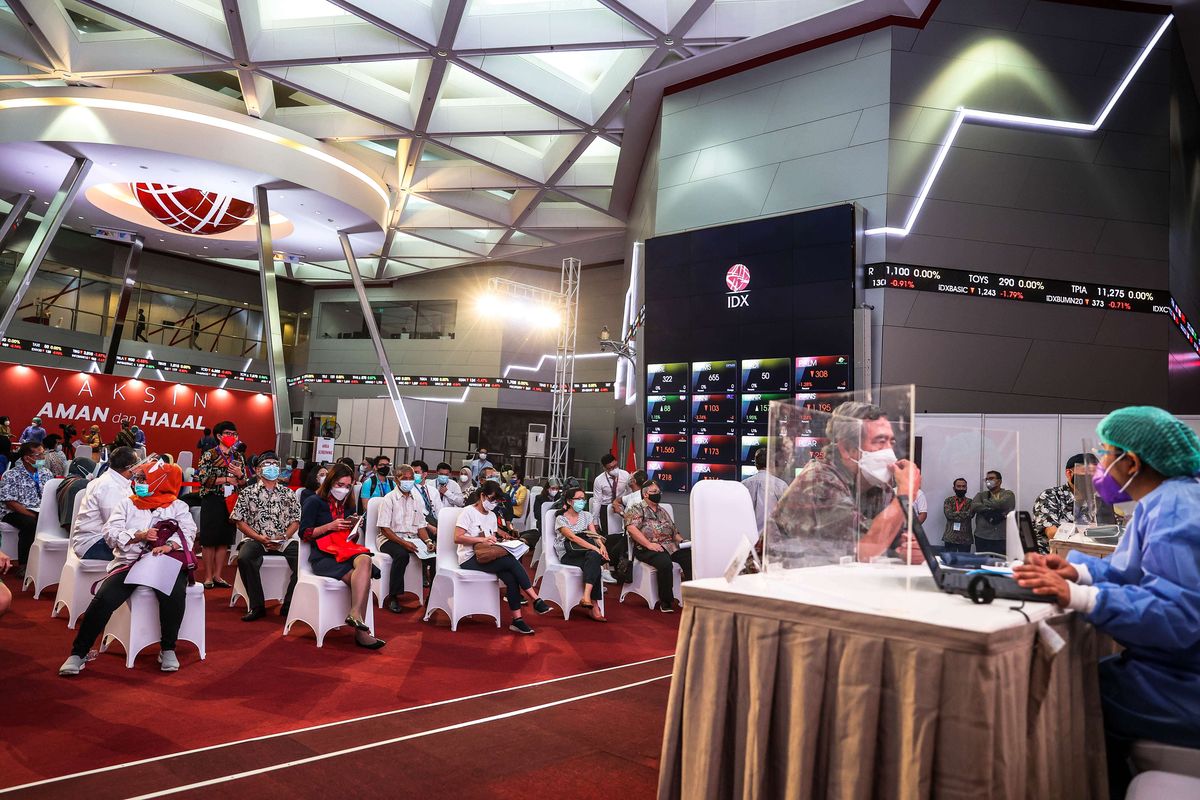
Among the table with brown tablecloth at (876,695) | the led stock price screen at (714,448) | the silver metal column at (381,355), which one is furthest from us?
the silver metal column at (381,355)

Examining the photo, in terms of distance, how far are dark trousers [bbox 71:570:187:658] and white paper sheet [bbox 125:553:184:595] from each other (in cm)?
5

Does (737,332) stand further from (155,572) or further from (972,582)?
(972,582)

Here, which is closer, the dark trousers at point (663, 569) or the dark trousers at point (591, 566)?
the dark trousers at point (591, 566)

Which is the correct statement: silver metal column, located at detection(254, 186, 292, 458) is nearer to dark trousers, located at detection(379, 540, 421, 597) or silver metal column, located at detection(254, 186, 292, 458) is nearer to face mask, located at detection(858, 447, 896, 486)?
dark trousers, located at detection(379, 540, 421, 597)

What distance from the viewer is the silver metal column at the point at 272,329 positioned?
12367 millimetres

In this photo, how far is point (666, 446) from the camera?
10.1m

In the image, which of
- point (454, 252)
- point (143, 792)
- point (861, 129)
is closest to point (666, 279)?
point (861, 129)

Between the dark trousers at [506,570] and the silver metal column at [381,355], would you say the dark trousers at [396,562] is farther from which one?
the silver metal column at [381,355]

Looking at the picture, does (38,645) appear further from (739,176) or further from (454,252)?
(454,252)

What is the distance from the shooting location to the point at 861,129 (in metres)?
8.86

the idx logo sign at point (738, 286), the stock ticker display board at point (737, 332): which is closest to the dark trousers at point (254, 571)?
the stock ticker display board at point (737, 332)

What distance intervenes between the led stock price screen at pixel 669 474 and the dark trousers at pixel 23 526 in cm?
661

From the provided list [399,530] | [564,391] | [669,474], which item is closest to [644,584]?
[399,530]

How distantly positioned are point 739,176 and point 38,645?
344 inches
